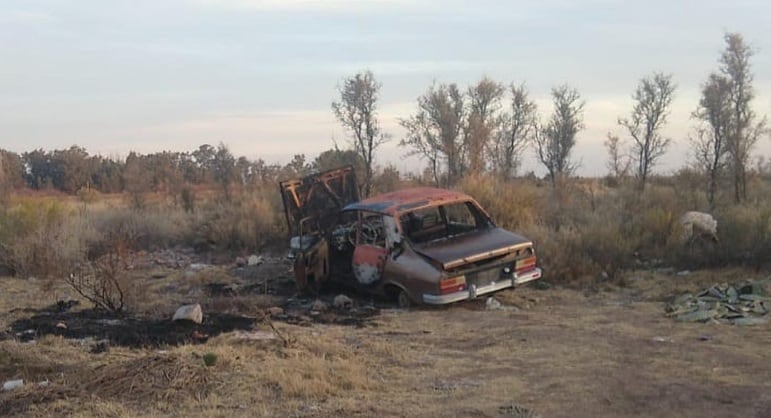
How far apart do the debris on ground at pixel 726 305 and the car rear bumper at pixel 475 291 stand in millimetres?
1962

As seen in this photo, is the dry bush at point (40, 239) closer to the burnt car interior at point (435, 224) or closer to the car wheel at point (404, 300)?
the burnt car interior at point (435, 224)

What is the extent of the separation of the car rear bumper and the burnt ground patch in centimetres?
237

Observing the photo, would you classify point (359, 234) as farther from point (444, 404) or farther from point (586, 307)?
point (444, 404)

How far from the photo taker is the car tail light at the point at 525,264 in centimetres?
1164

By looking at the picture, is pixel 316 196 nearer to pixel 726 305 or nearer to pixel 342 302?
pixel 342 302

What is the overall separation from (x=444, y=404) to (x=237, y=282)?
871 centimetres

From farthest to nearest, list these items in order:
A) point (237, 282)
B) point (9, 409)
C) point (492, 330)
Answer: point (237, 282), point (492, 330), point (9, 409)

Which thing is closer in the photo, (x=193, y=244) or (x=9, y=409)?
(x=9, y=409)

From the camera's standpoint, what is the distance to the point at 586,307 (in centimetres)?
1172

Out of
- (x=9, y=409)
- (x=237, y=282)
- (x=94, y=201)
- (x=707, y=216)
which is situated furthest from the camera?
(x=94, y=201)

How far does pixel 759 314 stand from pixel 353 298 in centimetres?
567

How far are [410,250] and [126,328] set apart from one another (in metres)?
3.88

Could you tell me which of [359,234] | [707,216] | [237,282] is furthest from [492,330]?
[707,216]

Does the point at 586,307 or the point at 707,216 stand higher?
the point at 707,216
